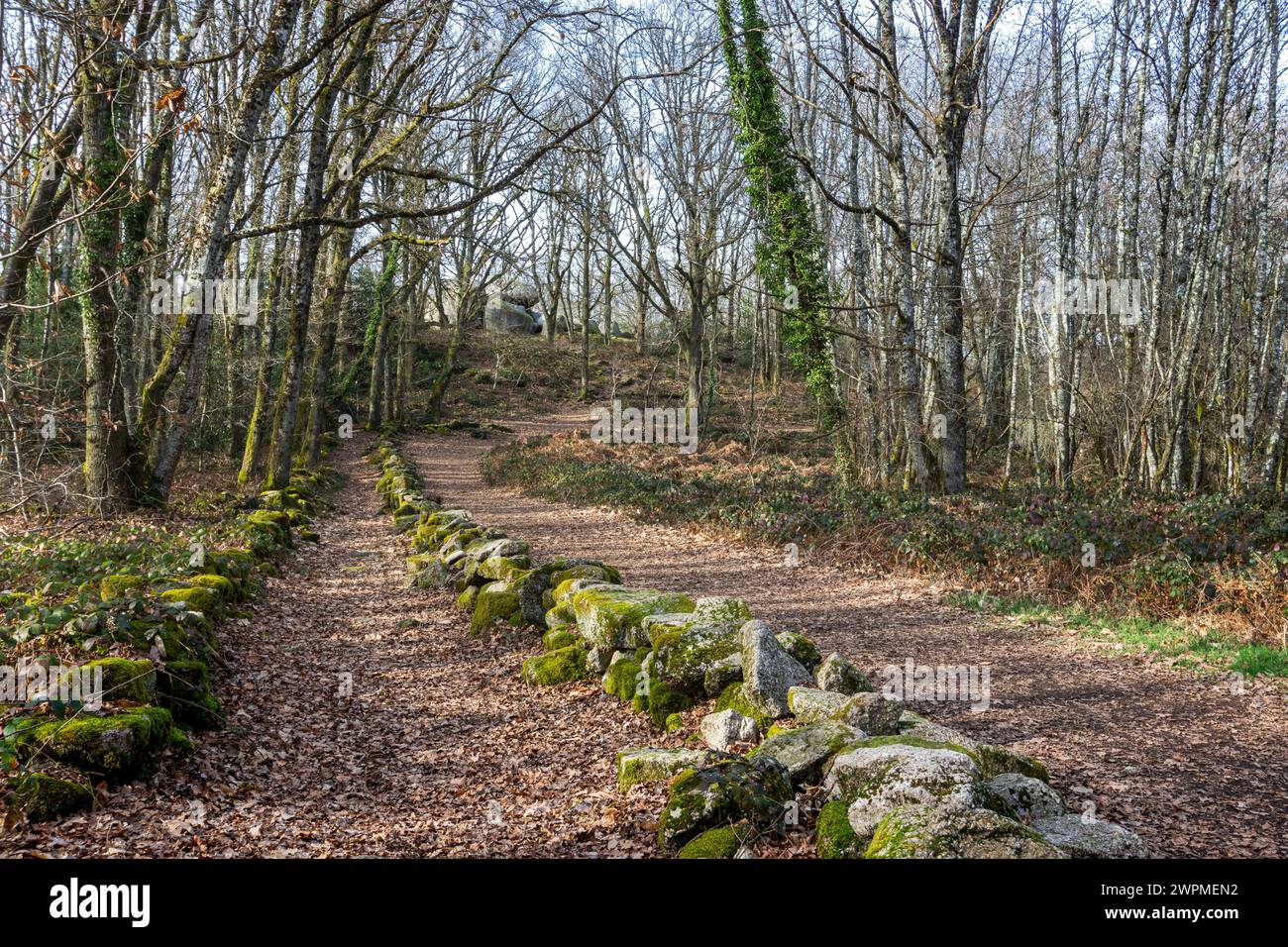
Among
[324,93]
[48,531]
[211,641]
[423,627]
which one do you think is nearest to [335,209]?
[324,93]

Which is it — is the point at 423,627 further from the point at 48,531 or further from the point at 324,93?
the point at 324,93

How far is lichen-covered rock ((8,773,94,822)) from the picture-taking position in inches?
132

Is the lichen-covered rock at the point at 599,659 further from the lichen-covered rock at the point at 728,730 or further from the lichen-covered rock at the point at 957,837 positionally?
the lichen-covered rock at the point at 957,837

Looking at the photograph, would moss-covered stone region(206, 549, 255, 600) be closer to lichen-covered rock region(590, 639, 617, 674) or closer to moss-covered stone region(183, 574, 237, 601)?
moss-covered stone region(183, 574, 237, 601)

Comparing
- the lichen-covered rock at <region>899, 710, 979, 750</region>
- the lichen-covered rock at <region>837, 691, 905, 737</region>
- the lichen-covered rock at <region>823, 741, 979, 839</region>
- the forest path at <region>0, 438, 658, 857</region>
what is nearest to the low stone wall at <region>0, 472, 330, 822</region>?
the forest path at <region>0, 438, 658, 857</region>

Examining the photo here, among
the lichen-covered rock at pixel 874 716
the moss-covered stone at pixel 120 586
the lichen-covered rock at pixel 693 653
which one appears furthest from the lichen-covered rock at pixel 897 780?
the moss-covered stone at pixel 120 586

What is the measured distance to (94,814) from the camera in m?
3.50

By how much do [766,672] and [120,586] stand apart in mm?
4797

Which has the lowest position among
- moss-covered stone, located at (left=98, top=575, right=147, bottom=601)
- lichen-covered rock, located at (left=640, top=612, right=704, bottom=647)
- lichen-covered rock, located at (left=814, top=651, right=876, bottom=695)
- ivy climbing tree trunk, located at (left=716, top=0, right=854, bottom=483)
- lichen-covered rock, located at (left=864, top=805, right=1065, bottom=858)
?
lichen-covered rock, located at (left=814, top=651, right=876, bottom=695)

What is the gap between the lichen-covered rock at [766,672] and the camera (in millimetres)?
5066

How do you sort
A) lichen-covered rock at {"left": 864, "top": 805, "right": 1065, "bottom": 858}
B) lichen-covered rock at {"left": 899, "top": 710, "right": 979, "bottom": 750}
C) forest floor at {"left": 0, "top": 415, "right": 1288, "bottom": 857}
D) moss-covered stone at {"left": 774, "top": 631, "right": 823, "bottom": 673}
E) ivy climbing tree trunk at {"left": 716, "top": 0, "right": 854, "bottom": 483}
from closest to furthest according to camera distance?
lichen-covered rock at {"left": 864, "top": 805, "right": 1065, "bottom": 858} → forest floor at {"left": 0, "top": 415, "right": 1288, "bottom": 857} → lichen-covered rock at {"left": 899, "top": 710, "right": 979, "bottom": 750} → moss-covered stone at {"left": 774, "top": 631, "right": 823, "bottom": 673} → ivy climbing tree trunk at {"left": 716, "top": 0, "right": 854, "bottom": 483}

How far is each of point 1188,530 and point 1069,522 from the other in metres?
1.23

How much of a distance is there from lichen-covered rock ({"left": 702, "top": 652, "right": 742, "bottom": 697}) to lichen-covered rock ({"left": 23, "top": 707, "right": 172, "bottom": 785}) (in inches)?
126

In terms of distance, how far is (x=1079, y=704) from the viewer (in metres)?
5.61
